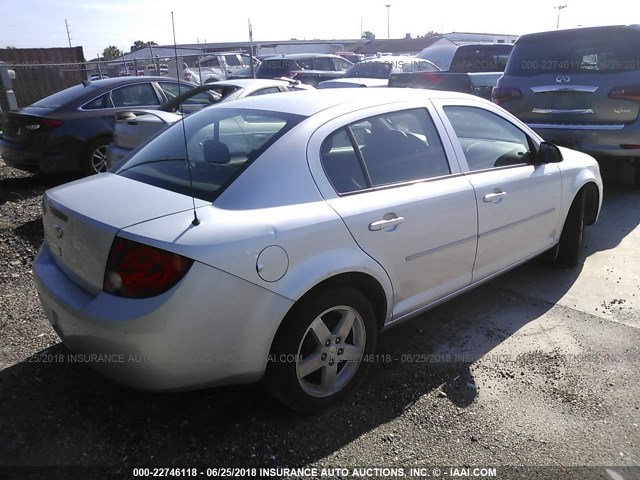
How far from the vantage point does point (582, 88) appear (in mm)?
6414

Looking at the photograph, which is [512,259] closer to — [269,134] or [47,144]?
[269,134]

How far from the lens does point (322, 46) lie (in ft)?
171

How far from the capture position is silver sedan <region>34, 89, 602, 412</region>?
2250 millimetres

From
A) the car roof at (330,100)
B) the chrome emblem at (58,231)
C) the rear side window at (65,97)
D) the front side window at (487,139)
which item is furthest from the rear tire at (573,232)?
the rear side window at (65,97)

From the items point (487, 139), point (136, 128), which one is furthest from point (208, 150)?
point (136, 128)

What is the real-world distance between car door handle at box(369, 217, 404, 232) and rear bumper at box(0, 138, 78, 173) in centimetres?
599

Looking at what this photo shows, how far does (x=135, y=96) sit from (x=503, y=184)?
651cm

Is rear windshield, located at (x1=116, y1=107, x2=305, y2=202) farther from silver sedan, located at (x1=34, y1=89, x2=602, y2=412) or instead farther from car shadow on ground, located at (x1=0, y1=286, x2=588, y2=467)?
car shadow on ground, located at (x1=0, y1=286, x2=588, y2=467)

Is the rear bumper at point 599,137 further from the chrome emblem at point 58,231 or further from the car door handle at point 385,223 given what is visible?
the chrome emblem at point 58,231

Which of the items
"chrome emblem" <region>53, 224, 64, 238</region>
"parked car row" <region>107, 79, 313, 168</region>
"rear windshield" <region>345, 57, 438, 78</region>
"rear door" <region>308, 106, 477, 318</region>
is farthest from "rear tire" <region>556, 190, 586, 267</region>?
"rear windshield" <region>345, 57, 438, 78</region>

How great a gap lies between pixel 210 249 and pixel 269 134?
85 centimetres

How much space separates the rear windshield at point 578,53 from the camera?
6.29 meters

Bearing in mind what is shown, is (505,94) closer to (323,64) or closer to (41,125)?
(41,125)

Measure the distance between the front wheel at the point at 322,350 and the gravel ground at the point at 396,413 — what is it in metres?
0.13
